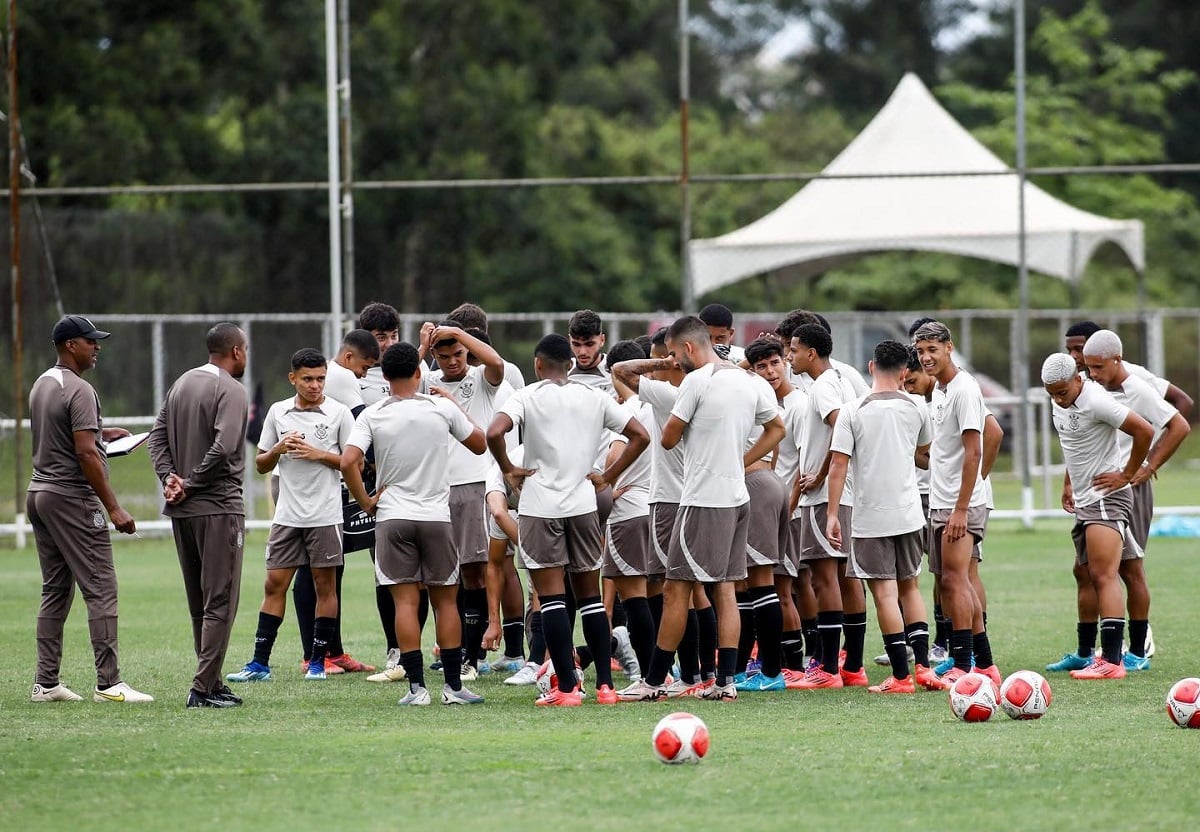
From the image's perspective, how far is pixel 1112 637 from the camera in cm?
1032

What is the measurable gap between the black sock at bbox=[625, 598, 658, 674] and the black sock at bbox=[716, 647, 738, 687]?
490 mm

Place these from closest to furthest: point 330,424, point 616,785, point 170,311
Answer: point 616,785, point 330,424, point 170,311

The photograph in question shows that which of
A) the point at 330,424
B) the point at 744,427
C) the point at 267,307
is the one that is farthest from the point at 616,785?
the point at 267,307

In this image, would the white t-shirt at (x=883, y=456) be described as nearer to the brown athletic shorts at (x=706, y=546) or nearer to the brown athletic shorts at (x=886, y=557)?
the brown athletic shorts at (x=886, y=557)

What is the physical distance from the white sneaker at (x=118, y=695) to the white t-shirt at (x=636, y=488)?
286 cm

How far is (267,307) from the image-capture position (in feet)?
108

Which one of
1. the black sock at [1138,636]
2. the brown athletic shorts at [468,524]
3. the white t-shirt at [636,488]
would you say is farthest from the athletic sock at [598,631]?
the black sock at [1138,636]

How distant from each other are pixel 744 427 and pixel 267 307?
969 inches

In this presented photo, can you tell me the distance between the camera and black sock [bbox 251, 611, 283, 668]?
1055cm

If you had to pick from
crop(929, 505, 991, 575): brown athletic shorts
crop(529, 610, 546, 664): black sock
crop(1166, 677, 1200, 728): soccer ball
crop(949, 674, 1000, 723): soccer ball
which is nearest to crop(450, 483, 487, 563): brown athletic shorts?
crop(529, 610, 546, 664): black sock

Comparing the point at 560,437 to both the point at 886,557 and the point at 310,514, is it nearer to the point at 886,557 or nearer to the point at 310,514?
the point at 886,557

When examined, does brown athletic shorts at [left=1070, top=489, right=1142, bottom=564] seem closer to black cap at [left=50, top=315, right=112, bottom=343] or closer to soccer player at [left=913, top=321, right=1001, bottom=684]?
soccer player at [left=913, top=321, right=1001, bottom=684]

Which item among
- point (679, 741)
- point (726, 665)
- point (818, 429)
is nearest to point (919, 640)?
point (726, 665)

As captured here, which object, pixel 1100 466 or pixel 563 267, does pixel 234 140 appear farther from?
pixel 1100 466
